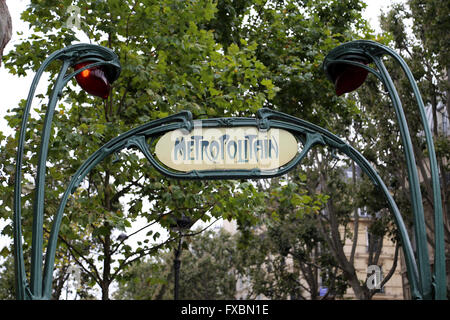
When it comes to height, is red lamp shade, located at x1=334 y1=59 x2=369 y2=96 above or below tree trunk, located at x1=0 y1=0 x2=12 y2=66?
below

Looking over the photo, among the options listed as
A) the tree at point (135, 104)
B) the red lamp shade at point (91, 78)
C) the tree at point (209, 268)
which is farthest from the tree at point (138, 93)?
the tree at point (209, 268)

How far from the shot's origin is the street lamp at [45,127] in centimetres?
416

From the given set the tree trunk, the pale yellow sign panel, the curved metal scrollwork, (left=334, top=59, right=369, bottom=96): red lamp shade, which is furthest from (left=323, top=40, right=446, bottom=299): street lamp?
the tree trunk

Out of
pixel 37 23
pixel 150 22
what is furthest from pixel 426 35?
pixel 37 23

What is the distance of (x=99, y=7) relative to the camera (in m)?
9.84

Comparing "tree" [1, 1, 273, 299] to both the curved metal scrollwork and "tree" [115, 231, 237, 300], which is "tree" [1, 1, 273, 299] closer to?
the curved metal scrollwork

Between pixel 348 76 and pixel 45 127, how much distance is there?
2.57 m

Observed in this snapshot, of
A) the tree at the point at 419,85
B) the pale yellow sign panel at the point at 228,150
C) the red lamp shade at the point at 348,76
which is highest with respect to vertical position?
the tree at the point at 419,85

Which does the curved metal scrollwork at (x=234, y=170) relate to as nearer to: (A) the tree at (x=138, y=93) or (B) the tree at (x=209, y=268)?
(A) the tree at (x=138, y=93)

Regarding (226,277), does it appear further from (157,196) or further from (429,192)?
(157,196)

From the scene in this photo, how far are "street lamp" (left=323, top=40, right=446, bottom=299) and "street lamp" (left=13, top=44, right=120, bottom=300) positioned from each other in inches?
77.3

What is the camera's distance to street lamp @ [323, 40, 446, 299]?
402 cm

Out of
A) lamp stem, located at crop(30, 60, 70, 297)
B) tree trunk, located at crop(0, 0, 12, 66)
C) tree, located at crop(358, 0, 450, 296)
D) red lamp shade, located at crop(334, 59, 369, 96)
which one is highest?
tree, located at crop(358, 0, 450, 296)

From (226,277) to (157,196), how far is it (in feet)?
87.5
